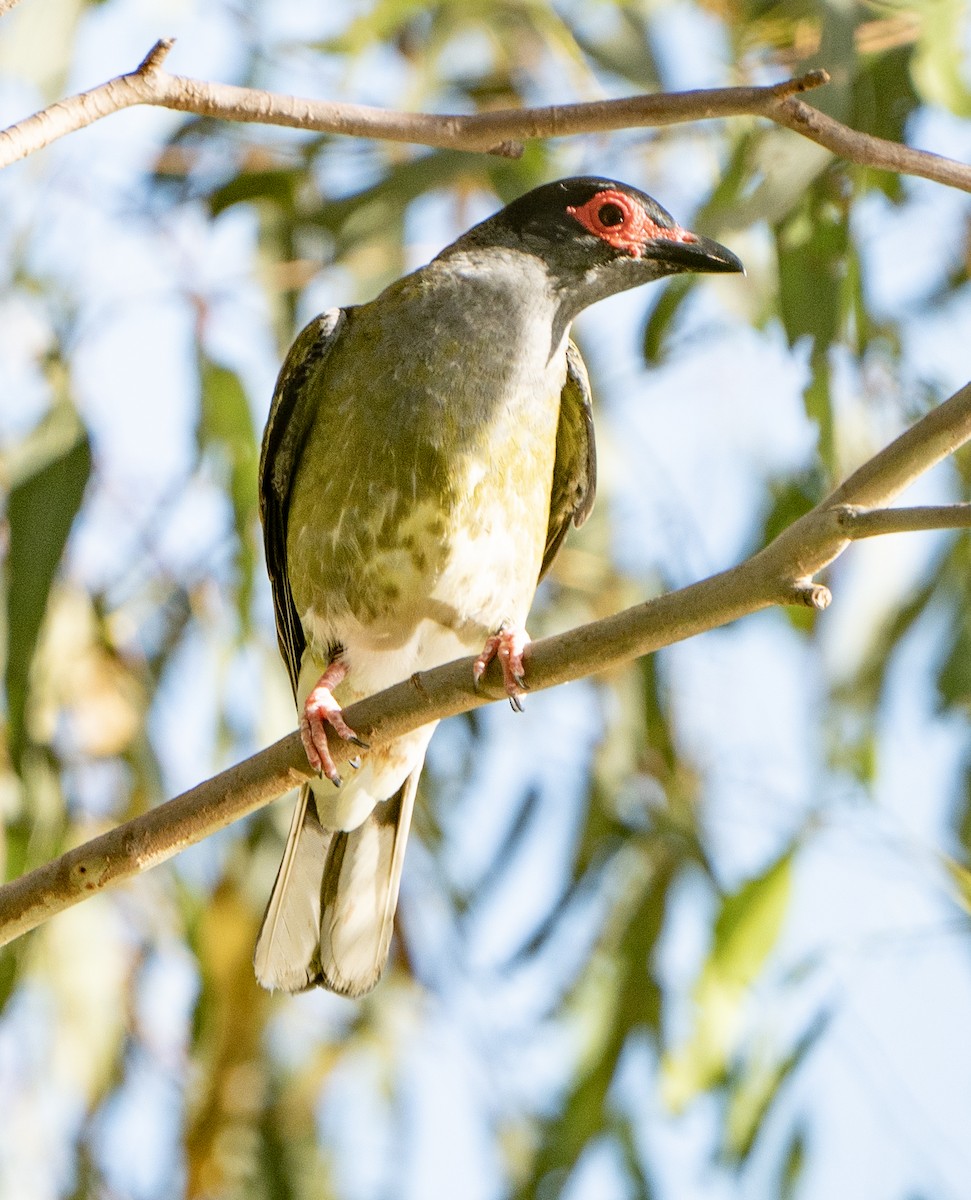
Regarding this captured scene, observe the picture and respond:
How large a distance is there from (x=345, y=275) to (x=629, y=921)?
1.77 metres

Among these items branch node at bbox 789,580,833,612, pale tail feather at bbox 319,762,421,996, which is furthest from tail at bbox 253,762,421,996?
branch node at bbox 789,580,833,612

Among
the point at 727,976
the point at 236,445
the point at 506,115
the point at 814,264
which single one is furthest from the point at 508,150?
the point at 727,976

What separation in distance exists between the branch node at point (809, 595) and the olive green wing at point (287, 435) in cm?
149

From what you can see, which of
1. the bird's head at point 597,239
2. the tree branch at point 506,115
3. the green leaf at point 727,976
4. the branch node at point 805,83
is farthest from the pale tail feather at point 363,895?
the branch node at point 805,83

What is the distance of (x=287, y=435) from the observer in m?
3.06

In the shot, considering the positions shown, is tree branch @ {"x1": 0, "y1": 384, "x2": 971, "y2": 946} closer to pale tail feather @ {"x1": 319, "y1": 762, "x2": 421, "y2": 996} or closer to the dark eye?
pale tail feather @ {"x1": 319, "y1": 762, "x2": 421, "y2": 996}

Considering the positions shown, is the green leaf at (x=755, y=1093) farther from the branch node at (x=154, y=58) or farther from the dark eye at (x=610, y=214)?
the branch node at (x=154, y=58)

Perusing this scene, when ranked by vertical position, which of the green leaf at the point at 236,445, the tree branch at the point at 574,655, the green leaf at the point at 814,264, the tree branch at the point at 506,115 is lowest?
the tree branch at the point at 574,655

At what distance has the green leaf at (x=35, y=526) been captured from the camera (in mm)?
2830

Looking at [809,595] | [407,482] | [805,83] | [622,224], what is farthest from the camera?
[622,224]

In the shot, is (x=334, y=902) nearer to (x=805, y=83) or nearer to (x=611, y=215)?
(x=611, y=215)

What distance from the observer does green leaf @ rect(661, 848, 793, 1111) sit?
355 cm

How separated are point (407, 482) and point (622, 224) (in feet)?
2.30

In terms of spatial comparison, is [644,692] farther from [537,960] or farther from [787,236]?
[787,236]
